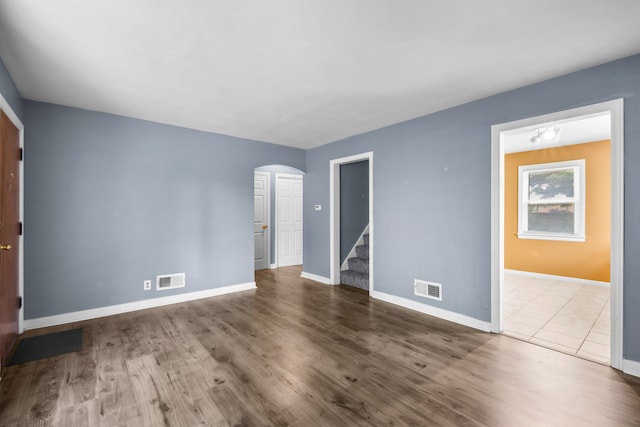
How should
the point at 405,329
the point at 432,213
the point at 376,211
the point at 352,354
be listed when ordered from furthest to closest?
the point at 376,211 → the point at 432,213 → the point at 405,329 → the point at 352,354

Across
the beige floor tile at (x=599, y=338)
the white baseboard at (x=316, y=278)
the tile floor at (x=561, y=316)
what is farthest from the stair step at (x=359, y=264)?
the beige floor tile at (x=599, y=338)

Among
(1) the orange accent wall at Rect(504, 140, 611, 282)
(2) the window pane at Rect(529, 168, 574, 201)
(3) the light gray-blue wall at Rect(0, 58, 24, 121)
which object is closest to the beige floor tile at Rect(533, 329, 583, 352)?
(1) the orange accent wall at Rect(504, 140, 611, 282)

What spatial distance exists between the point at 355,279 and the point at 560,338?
2845mm

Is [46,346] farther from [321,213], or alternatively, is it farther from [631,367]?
[631,367]

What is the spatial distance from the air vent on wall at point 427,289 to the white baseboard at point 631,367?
162cm

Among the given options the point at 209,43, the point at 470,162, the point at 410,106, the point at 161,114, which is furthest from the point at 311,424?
the point at 161,114

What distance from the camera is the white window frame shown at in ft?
17.4

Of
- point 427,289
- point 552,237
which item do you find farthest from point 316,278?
point 552,237

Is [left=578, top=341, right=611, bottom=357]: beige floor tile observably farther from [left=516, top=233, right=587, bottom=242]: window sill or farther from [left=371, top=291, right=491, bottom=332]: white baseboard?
[left=516, top=233, right=587, bottom=242]: window sill

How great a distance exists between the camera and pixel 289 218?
7141mm

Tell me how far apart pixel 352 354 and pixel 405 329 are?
88 cm

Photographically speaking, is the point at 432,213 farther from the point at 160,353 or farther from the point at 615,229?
the point at 160,353

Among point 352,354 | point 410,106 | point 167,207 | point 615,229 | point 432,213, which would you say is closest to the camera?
point 615,229

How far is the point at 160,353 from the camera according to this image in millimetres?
2730
